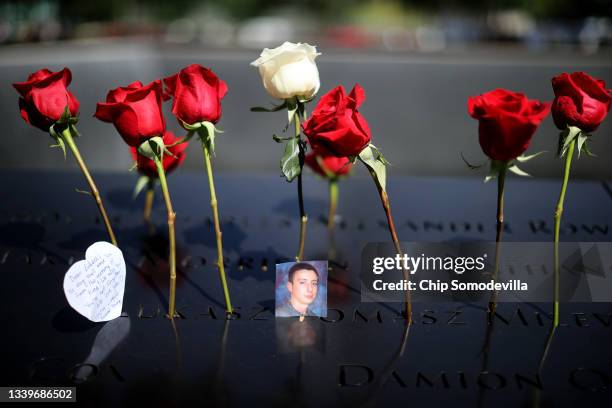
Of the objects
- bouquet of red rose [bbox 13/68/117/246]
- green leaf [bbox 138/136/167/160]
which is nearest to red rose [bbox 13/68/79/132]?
bouquet of red rose [bbox 13/68/117/246]

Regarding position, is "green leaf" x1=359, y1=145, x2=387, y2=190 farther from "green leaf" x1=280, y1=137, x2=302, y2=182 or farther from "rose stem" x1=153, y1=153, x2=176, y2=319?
"rose stem" x1=153, y1=153, x2=176, y2=319

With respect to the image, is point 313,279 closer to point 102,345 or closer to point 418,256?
point 418,256

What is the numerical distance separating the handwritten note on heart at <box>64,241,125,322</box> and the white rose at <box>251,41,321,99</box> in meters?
0.30

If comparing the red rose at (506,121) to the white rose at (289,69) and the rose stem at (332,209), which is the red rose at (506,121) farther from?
the rose stem at (332,209)

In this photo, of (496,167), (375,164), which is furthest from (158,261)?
(496,167)

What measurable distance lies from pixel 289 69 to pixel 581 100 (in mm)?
340

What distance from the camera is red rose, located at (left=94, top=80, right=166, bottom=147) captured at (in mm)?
722

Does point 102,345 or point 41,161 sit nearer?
point 102,345

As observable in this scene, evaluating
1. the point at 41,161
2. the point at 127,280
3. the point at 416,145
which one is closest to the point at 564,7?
the point at 416,145

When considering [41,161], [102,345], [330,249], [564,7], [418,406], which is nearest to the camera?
[418,406]

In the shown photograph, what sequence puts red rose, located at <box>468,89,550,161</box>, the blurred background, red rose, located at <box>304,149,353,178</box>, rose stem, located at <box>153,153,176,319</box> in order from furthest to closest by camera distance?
1. the blurred background
2. red rose, located at <box>304,149,353,178</box>
3. rose stem, located at <box>153,153,176,319</box>
4. red rose, located at <box>468,89,550,161</box>

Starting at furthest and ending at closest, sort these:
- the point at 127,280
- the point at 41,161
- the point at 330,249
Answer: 1. the point at 41,161
2. the point at 330,249
3. the point at 127,280

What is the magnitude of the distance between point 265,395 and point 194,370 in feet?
0.33

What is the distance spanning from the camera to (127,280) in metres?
0.98
